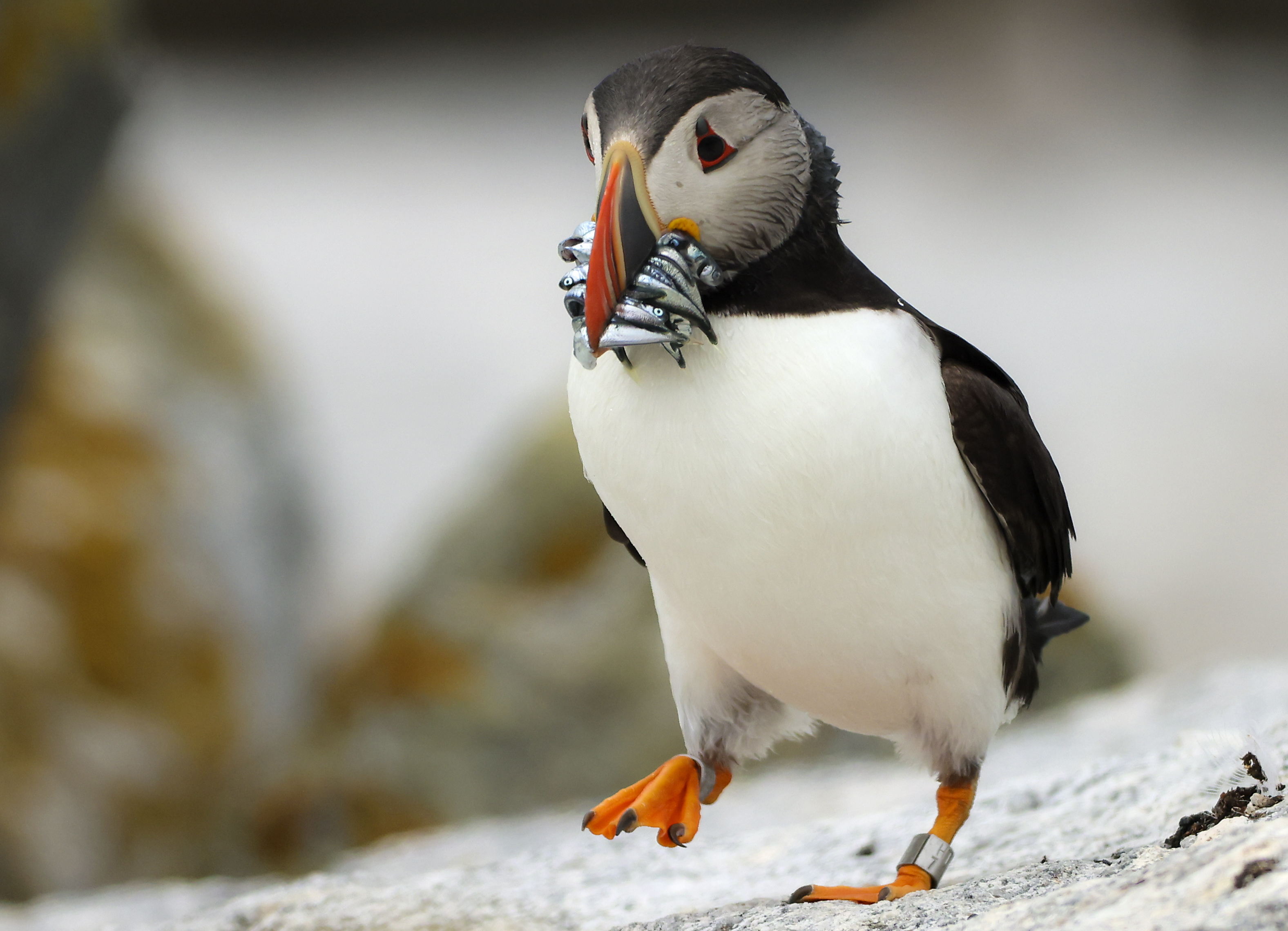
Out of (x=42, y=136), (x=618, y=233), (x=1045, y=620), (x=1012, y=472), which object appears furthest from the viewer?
(x=42, y=136)

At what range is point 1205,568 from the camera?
6.78 metres

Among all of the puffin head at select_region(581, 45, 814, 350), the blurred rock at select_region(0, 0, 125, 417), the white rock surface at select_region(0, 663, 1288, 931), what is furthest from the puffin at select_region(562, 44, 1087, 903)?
the blurred rock at select_region(0, 0, 125, 417)

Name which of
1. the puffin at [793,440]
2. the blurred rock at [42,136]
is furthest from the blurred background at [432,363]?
A: the puffin at [793,440]

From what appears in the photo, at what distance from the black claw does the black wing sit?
0.53 metres

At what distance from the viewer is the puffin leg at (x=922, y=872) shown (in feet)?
5.40

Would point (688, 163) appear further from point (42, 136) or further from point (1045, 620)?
point (42, 136)

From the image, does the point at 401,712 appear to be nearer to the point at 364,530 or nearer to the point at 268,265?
the point at 364,530

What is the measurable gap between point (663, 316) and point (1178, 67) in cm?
1143

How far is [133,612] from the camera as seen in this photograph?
418 cm

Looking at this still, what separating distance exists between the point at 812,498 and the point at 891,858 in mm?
956

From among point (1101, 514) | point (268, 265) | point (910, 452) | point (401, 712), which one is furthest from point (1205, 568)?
point (268, 265)

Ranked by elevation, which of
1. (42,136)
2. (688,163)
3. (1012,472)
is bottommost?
(1012,472)

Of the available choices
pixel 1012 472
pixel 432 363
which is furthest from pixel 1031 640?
pixel 432 363

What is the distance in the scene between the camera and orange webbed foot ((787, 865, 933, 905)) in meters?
1.64
